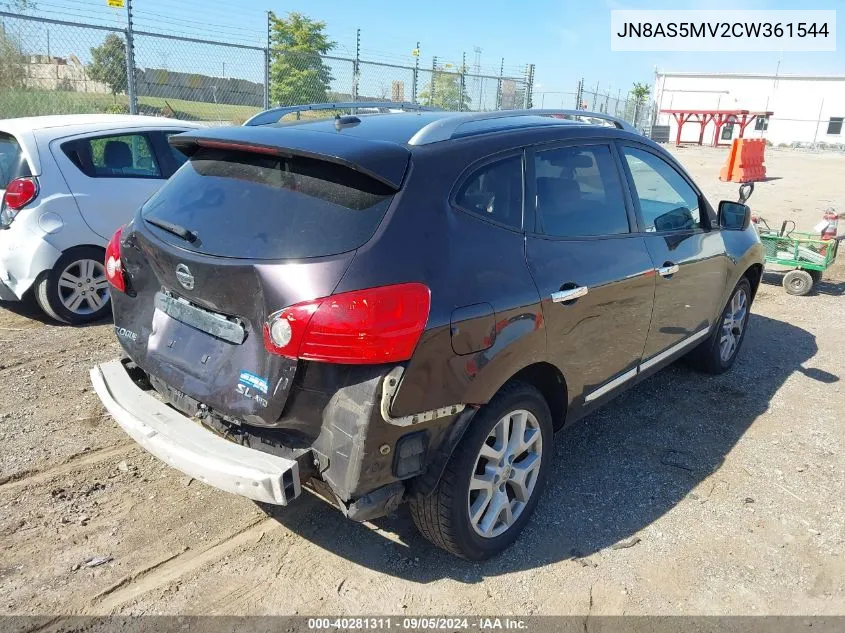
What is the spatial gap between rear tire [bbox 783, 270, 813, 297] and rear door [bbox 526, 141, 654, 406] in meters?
4.89

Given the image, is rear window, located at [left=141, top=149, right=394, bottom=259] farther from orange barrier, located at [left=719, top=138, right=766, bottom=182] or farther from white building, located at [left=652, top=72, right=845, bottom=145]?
white building, located at [left=652, top=72, right=845, bottom=145]

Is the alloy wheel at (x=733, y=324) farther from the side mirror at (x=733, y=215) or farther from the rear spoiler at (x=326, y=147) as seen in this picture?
the rear spoiler at (x=326, y=147)

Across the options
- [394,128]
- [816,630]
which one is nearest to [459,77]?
[394,128]

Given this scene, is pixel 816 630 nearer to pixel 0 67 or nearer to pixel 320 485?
pixel 320 485

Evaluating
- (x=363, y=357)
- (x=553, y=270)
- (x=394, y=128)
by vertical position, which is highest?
(x=394, y=128)

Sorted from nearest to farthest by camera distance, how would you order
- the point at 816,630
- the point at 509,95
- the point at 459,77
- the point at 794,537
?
1. the point at 816,630
2. the point at 794,537
3. the point at 459,77
4. the point at 509,95

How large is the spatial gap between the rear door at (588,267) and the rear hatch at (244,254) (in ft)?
2.75

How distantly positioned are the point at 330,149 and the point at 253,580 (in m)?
1.78

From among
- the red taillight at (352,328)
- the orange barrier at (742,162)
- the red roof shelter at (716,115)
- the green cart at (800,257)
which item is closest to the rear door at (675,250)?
the red taillight at (352,328)

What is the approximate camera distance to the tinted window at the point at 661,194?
3754mm

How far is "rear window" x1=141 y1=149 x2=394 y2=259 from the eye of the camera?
237cm

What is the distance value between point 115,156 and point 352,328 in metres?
4.43

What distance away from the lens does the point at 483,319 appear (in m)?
2.51

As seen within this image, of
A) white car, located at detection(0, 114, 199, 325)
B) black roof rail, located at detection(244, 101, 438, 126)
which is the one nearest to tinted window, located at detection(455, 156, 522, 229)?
black roof rail, located at detection(244, 101, 438, 126)
